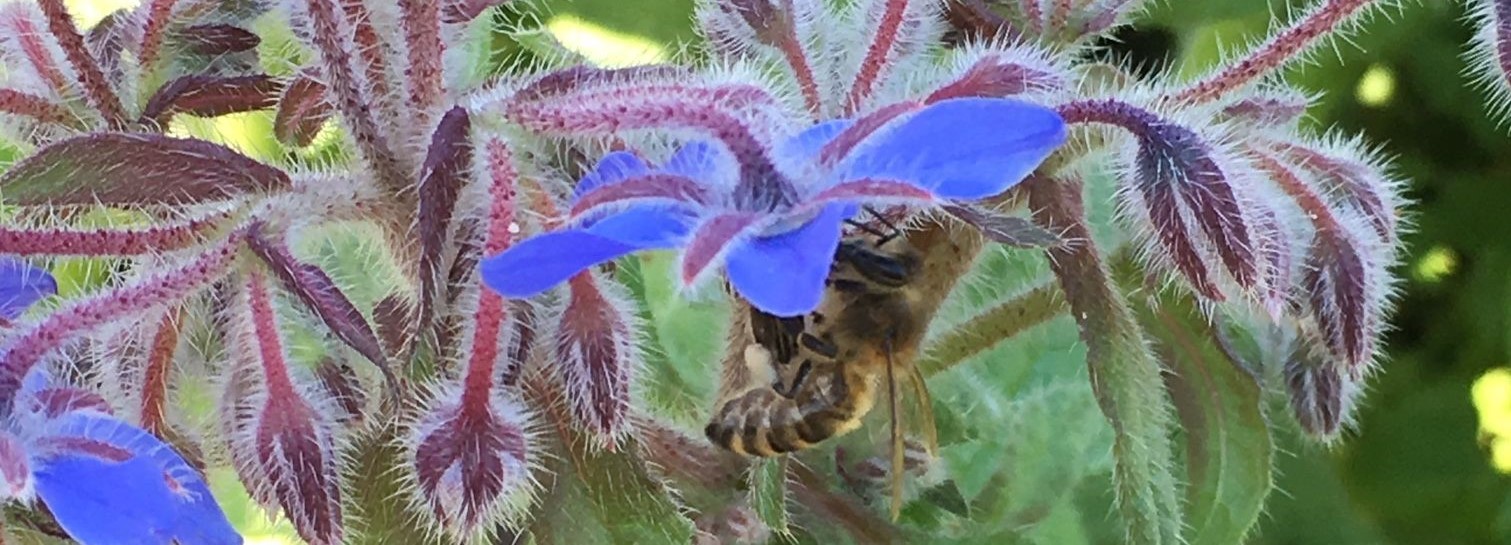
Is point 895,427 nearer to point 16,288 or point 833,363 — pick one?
point 833,363

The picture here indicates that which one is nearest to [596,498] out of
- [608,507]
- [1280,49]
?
[608,507]

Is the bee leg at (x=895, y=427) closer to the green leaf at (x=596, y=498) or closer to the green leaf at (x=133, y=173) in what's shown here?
the green leaf at (x=596, y=498)

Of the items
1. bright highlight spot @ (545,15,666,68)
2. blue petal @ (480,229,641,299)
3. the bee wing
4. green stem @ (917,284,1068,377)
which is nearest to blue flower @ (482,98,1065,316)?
blue petal @ (480,229,641,299)

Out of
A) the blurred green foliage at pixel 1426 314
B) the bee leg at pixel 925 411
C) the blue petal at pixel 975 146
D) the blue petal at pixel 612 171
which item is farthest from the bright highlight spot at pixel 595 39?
the blue petal at pixel 975 146

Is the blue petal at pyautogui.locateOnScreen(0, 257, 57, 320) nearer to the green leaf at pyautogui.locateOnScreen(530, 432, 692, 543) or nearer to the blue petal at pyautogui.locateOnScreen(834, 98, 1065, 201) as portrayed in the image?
the green leaf at pyautogui.locateOnScreen(530, 432, 692, 543)

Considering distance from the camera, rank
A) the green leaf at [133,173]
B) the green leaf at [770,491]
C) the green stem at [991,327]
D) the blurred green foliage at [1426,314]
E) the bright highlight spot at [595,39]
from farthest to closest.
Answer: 1. the blurred green foliage at [1426,314]
2. the bright highlight spot at [595,39]
3. the green stem at [991,327]
4. the green leaf at [770,491]
5. the green leaf at [133,173]

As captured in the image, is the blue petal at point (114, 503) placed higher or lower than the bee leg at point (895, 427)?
higher
